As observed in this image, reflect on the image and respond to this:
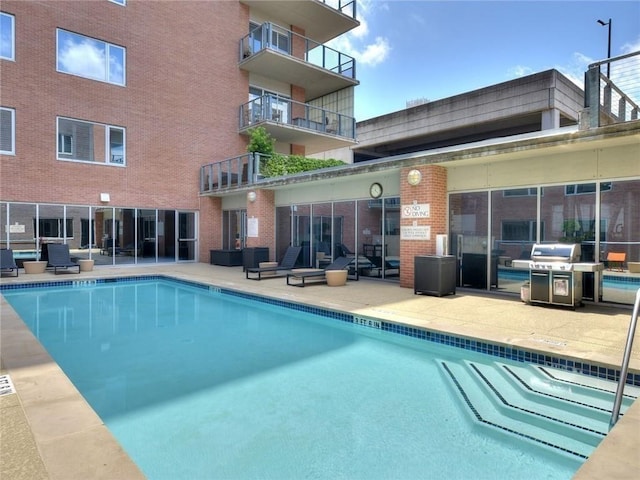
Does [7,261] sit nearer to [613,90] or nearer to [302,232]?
[302,232]

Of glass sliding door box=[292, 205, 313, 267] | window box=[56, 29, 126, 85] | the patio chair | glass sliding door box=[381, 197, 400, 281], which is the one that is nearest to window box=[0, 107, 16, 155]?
window box=[56, 29, 126, 85]

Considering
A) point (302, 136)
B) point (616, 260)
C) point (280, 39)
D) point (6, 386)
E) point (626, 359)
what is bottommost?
point (6, 386)

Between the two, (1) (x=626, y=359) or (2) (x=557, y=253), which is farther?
(2) (x=557, y=253)

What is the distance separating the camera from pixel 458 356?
5.02 metres

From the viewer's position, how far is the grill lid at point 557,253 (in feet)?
21.5

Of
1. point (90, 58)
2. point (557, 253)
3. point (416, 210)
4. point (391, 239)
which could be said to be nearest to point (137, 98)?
point (90, 58)

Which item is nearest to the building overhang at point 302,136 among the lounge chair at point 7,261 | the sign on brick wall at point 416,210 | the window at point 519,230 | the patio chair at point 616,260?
the sign on brick wall at point 416,210

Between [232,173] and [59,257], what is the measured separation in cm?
636

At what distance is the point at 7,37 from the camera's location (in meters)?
12.8

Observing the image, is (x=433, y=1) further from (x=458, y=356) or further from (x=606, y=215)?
(x=458, y=356)

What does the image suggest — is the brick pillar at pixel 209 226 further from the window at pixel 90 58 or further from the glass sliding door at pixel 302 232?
the window at pixel 90 58

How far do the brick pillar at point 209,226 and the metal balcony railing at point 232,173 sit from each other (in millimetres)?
648

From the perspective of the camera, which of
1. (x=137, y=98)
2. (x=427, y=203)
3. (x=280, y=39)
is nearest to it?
(x=427, y=203)

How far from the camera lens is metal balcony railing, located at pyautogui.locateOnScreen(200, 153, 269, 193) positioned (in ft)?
46.4
